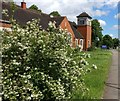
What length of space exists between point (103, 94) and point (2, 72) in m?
5.45

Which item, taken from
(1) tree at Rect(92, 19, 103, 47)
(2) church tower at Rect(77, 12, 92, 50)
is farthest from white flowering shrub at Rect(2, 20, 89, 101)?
(1) tree at Rect(92, 19, 103, 47)

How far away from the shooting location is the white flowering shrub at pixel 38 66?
24.1 ft

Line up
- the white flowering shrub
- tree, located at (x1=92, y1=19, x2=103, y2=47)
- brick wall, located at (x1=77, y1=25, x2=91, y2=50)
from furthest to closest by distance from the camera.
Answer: tree, located at (x1=92, y1=19, x2=103, y2=47) → brick wall, located at (x1=77, y1=25, x2=91, y2=50) → the white flowering shrub

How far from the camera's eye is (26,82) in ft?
24.0

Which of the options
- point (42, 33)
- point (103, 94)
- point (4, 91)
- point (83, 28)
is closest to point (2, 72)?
point (4, 91)

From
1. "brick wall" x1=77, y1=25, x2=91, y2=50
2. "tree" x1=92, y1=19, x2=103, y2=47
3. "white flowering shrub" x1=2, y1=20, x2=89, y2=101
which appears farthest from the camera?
"tree" x1=92, y1=19, x2=103, y2=47

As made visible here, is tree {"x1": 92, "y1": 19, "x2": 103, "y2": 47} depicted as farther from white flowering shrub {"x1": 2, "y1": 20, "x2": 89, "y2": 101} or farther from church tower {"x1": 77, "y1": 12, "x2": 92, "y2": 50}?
white flowering shrub {"x1": 2, "y1": 20, "x2": 89, "y2": 101}

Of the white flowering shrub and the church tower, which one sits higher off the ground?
the church tower

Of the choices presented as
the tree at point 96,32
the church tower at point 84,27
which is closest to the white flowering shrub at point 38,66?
the church tower at point 84,27

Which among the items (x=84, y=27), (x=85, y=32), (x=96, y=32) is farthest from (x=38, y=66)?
(x=96, y=32)

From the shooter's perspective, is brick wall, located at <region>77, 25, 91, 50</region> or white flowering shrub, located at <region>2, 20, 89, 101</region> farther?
brick wall, located at <region>77, 25, 91, 50</region>

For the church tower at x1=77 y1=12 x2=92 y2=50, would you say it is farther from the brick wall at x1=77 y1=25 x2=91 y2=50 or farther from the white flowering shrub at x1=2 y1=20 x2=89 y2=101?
the white flowering shrub at x1=2 y1=20 x2=89 y2=101

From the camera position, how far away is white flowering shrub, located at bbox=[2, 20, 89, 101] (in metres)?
7.36

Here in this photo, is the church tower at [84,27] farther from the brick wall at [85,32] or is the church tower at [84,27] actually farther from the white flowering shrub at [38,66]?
the white flowering shrub at [38,66]
